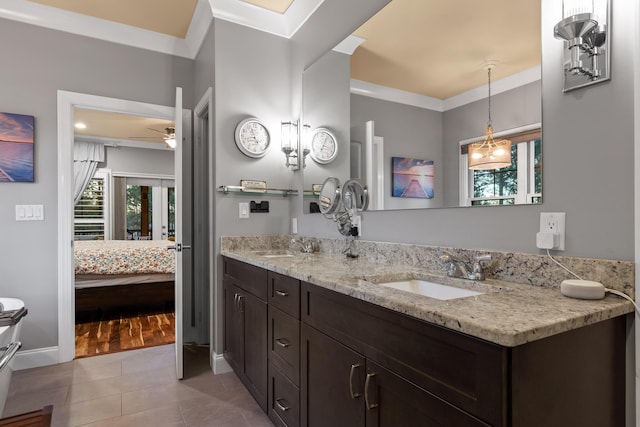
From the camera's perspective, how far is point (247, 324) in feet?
7.30

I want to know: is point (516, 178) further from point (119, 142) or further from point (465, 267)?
point (119, 142)

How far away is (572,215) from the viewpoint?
1.22 m

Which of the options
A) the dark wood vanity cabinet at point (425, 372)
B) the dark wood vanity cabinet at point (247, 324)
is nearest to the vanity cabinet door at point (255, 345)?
the dark wood vanity cabinet at point (247, 324)

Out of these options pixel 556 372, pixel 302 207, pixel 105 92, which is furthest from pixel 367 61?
pixel 105 92

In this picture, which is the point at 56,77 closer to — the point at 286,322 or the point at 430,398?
the point at 286,322

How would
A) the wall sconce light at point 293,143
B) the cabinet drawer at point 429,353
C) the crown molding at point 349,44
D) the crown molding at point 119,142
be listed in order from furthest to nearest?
the crown molding at point 119,142 < the wall sconce light at point 293,143 < the crown molding at point 349,44 < the cabinet drawer at point 429,353

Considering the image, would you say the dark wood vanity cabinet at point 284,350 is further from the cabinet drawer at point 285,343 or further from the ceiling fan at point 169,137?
the ceiling fan at point 169,137

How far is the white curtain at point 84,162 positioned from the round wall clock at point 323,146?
571 cm

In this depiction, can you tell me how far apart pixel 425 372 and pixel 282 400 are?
1.10 metres

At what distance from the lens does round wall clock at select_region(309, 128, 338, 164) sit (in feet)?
8.09

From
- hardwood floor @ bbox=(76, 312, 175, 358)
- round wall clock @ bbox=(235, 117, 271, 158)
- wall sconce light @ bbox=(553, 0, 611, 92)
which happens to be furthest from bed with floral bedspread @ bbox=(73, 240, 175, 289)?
wall sconce light @ bbox=(553, 0, 611, 92)

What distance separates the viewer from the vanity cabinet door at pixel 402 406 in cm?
88

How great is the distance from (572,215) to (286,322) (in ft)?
4.18

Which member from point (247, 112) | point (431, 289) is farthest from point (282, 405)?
point (247, 112)
